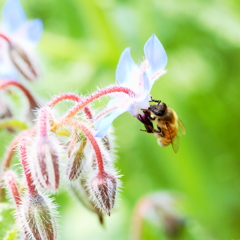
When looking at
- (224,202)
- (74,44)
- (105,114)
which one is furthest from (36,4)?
(105,114)

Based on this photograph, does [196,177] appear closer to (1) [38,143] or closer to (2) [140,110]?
(2) [140,110]

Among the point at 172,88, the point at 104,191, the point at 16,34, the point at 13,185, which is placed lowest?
the point at 104,191

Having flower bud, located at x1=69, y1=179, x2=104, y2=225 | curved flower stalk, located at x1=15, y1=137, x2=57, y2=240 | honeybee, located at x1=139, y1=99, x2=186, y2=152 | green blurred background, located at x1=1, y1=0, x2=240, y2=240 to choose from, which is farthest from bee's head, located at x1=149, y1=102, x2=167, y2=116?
green blurred background, located at x1=1, y1=0, x2=240, y2=240

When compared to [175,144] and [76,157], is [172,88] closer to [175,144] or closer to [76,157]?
[175,144]

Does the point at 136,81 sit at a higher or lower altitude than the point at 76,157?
higher

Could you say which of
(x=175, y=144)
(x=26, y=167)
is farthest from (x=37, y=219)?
(x=175, y=144)

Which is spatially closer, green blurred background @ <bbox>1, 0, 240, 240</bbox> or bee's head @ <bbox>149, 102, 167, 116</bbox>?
bee's head @ <bbox>149, 102, 167, 116</bbox>

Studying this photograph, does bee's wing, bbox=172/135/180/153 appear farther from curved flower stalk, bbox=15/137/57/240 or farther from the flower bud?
curved flower stalk, bbox=15/137/57/240
